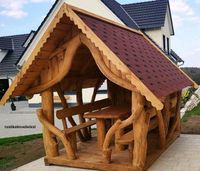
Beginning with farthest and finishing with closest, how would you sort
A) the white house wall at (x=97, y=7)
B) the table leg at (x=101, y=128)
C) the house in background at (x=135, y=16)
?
1. the house in background at (x=135, y=16)
2. the white house wall at (x=97, y=7)
3. the table leg at (x=101, y=128)

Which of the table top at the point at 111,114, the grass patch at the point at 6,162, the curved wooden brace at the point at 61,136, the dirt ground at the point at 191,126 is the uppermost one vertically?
the table top at the point at 111,114

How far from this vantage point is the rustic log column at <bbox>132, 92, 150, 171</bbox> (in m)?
6.03

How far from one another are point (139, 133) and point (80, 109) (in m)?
2.58

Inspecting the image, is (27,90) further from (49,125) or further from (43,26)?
(43,26)

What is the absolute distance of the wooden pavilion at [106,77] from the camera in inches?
234

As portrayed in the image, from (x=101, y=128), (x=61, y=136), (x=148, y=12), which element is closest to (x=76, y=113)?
(x=101, y=128)

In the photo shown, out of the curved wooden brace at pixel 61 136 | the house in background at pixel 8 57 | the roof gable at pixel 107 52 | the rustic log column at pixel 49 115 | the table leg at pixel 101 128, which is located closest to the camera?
the roof gable at pixel 107 52

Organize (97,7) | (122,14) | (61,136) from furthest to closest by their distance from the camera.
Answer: (122,14) → (97,7) → (61,136)

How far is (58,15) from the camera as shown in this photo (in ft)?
20.1

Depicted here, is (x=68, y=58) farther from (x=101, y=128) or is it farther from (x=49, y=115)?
(x=101, y=128)

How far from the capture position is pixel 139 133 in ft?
19.9

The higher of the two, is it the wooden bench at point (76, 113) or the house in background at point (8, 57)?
the house in background at point (8, 57)

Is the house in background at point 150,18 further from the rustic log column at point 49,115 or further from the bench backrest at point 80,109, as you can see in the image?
the rustic log column at point 49,115

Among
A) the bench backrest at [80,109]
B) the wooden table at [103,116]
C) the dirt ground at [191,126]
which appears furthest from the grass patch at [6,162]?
the dirt ground at [191,126]
